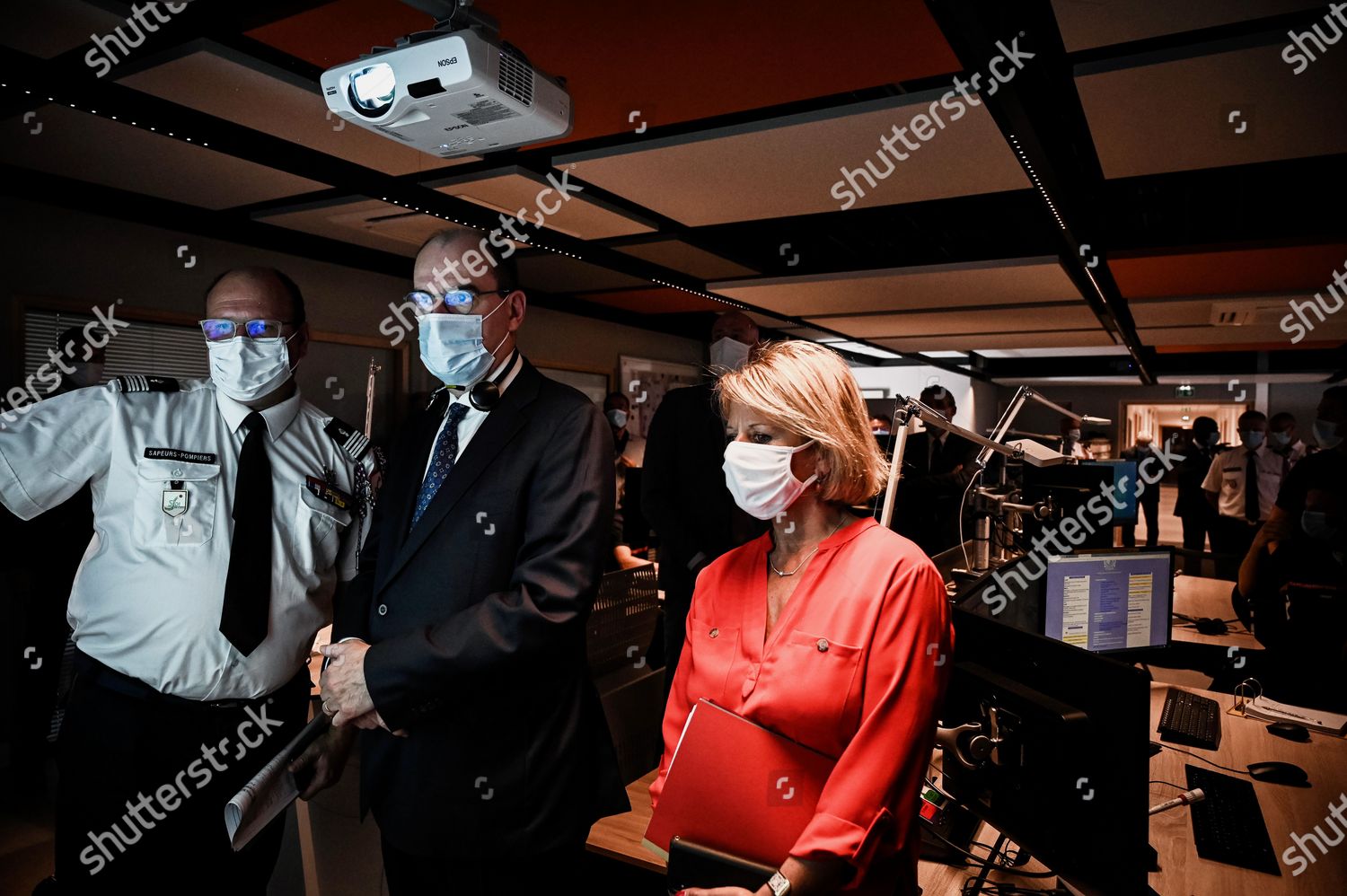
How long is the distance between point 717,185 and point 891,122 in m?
0.99

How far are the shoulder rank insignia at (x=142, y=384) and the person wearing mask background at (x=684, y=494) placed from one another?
159cm

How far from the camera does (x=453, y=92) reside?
1896 mm

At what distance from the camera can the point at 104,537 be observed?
167 cm

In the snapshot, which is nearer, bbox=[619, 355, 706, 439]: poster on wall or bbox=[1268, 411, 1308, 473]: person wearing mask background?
bbox=[1268, 411, 1308, 473]: person wearing mask background

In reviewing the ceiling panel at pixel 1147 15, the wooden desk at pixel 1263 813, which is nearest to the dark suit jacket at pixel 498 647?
the wooden desk at pixel 1263 813

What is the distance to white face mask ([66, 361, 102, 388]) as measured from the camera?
358 cm

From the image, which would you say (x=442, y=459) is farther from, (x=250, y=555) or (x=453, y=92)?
(x=453, y=92)

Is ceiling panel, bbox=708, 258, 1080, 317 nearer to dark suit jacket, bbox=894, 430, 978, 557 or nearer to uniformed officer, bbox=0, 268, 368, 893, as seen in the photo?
dark suit jacket, bbox=894, 430, 978, 557

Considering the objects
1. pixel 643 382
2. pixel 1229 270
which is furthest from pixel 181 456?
pixel 643 382

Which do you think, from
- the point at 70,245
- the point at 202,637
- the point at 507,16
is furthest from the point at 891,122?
the point at 70,245

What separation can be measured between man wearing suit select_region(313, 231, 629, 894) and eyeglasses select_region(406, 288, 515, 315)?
4 cm

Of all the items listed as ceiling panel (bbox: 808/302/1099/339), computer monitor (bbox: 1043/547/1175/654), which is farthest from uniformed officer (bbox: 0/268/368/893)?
ceiling panel (bbox: 808/302/1099/339)

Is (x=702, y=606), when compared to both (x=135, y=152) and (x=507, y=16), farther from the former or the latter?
(x=135, y=152)

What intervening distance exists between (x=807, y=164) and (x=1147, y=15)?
4.29ft
